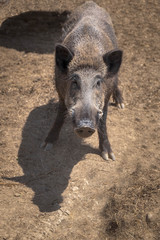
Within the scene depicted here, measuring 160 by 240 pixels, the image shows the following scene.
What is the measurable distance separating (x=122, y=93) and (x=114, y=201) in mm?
3104

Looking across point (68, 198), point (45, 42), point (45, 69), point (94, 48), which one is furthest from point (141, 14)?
point (68, 198)

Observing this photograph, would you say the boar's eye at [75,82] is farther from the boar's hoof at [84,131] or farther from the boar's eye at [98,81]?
the boar's hoof at [84,131]

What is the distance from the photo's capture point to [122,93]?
7.12 m

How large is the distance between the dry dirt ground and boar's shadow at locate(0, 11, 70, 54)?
0.09 feet

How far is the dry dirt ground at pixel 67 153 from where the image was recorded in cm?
430

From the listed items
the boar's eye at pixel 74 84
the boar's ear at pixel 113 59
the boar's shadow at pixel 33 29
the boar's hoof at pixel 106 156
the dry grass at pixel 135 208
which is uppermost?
the boar's ear at pixel 113 59

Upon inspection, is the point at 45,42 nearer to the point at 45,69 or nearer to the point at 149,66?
the point at 45,69

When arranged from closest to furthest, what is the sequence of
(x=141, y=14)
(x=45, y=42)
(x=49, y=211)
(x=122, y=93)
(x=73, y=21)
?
(x=49, y=211)
(x=73, y=21)
(x=122, y=93)
(x=45, y=42)
(x=141, y=14)

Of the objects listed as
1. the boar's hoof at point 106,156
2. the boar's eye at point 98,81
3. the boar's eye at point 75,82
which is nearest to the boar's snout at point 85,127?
the boar's eye at point 75,82

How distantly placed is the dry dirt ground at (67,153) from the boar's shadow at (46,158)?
2 centimetres

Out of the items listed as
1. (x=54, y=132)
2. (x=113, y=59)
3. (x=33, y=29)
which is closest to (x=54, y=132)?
(x=54, y=132)

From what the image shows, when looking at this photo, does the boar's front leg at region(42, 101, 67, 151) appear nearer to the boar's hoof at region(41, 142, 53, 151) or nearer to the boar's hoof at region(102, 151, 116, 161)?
the boar's hoof at region(41, 142, 53, 151)

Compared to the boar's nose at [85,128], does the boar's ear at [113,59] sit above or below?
above

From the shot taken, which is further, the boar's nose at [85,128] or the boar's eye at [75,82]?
the boar's eye at [75,82]
